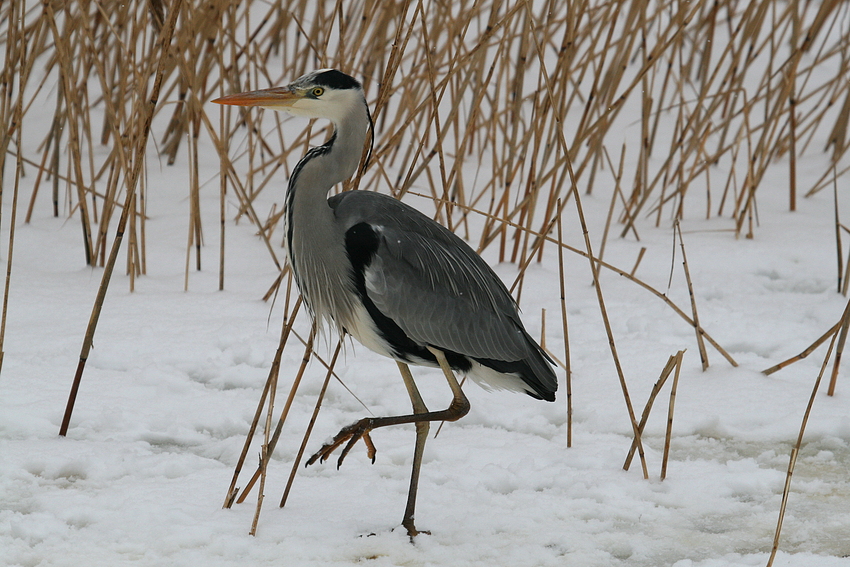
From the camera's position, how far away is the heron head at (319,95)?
2.43 metres

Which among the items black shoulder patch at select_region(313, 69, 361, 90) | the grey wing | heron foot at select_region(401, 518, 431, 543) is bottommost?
heron foot at select_region(401, 518, 431, 543)

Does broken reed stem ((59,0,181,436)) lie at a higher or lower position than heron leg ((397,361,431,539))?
higher

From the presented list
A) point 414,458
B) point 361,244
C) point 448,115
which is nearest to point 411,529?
point 414,458

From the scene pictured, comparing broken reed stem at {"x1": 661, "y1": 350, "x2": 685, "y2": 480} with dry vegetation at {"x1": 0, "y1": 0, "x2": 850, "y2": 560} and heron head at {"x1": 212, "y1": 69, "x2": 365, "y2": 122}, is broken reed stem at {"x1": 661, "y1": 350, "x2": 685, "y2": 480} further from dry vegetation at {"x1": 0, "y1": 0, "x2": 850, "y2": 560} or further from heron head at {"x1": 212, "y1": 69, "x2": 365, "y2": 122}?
heron head at {"x1": 212, "y1": 69, "x2": 365, "y2": 122}

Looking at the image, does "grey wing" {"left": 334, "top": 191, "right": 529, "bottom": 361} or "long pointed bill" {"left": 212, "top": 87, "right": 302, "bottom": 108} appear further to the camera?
"grey wing" {"left": 334, "top": 191, "right": 529, "bottom": 361}

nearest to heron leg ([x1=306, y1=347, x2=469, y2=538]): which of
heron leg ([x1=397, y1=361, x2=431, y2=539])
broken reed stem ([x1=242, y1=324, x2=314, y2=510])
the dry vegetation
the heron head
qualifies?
heron leg ([x1=397, y1=361, x2=431, y2=539])

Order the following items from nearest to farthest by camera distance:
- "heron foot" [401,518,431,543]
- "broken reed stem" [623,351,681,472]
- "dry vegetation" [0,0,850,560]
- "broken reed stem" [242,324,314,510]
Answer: "broken reed stem" [242,324,314,510]
"heron foot" [401,518,431,543]
"broken reed stem" [623,351,681,472]
"dry vegetation" [0,0,850,560]

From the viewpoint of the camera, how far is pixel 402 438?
3021 mm

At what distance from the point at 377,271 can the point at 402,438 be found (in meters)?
0.78

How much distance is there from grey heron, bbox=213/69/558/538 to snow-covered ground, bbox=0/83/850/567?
0.91 ft

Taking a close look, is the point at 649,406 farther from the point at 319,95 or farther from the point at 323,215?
the point at 319,95

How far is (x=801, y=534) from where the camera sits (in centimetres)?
243

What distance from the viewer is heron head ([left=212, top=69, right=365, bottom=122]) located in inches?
95.7

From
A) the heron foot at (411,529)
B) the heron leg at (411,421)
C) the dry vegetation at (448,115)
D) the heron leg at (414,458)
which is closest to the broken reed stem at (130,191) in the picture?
the dry vegetation at (448,115)
